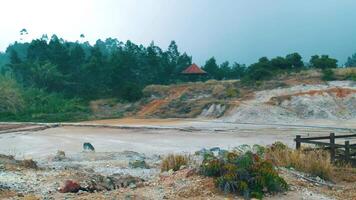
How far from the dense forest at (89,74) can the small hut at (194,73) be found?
1.92 feet

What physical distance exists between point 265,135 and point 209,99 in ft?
73.2

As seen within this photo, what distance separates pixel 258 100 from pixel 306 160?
1492 inches

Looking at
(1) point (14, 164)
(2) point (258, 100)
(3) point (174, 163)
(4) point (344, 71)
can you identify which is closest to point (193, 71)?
(2) point (258, 100)

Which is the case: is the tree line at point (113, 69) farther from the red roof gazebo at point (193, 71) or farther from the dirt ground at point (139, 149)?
the dirt ground at point (139, 149)

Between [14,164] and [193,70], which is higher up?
[193,70]

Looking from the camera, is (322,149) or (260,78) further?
(260,78)

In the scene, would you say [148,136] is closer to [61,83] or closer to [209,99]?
[209,99]

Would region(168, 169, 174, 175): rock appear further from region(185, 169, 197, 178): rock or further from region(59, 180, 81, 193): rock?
region(59, 180, 81, 193): rock

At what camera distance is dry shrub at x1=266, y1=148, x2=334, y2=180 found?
1246 centimetres

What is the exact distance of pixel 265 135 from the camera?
109 feet

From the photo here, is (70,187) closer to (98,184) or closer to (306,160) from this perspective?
(98,184)

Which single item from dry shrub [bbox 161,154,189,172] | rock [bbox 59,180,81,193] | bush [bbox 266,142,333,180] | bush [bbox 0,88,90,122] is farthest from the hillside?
rock [bbox 59,180,81,193]

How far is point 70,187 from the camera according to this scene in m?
11.0

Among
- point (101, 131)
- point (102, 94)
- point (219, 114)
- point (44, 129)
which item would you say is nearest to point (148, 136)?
point (101, 131)
